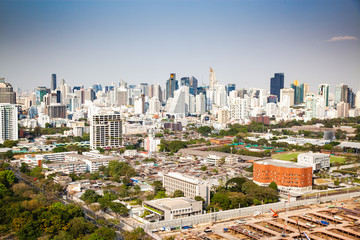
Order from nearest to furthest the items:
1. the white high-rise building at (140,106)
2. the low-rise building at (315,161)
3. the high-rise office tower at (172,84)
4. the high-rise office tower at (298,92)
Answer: the low-rise building at (315,161) → the white high-rise building at (140,106) → the high-rise office tower at (298,92) → the high-rise office tower at (172,84)

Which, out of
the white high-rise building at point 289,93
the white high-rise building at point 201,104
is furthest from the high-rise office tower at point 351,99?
the white high-rise building at point 201,104

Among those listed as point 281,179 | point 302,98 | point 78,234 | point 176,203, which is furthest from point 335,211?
point 302,98

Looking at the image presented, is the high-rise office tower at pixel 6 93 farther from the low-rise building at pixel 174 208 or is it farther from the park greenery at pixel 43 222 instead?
the low-rise building at pixel 174 208

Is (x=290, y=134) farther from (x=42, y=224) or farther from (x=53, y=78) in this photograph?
(x=53, y=78)

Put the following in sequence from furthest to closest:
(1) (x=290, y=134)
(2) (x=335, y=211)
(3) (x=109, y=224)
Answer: (1) (x=290, y=134) → (2) (x=335, y=211) → (3) (x=109, y=224)

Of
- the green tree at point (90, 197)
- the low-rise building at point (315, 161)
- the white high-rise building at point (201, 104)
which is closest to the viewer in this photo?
the green tree at point (90, 197)

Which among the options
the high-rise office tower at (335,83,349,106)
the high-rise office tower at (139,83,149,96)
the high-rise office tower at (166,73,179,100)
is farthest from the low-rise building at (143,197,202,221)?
the high-rise office tower at (139,83,149,96)
